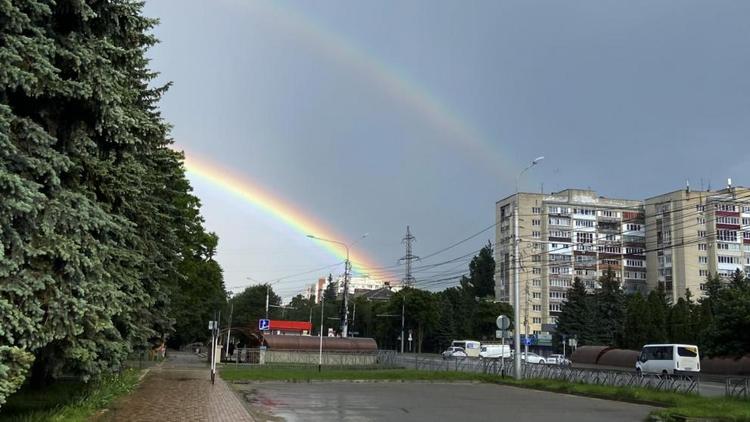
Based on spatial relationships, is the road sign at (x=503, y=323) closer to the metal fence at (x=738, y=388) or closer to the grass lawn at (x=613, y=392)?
the grass lawn at (x=613, y=392)

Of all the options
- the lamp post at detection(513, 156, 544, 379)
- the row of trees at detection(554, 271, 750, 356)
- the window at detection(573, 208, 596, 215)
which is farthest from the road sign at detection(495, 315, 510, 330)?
the window at detection(573, 208, 596, 215)

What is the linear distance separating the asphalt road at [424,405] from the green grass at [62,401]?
3.92 metres

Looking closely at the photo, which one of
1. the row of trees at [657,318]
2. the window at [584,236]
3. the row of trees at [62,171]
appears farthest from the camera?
the window at [584,236]

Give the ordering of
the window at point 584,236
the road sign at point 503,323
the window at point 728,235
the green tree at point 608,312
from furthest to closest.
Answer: the window at point 584,236
the window at point 728,235
the green tree at point 608,312
the road sign at point 503,323

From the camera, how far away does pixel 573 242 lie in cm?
11138

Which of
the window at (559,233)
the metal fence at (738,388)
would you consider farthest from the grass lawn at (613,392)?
the window at (559,233)

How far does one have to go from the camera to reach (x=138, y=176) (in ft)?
47.2

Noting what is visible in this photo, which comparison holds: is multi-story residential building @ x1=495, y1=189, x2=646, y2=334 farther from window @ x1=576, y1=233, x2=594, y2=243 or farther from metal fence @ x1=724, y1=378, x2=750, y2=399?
metal fence @ x1=724, y1=378, x2=750, y2=399

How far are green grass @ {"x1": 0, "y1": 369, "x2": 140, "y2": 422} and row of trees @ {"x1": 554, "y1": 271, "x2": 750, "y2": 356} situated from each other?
20189 millimetres

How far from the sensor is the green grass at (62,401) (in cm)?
1260

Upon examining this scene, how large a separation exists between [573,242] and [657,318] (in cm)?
3899

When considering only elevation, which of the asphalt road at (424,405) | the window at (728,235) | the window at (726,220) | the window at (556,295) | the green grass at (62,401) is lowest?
the asphalt road at (424,405)

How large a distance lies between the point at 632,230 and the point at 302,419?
108 meters

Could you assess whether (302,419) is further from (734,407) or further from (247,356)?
(247,356)
